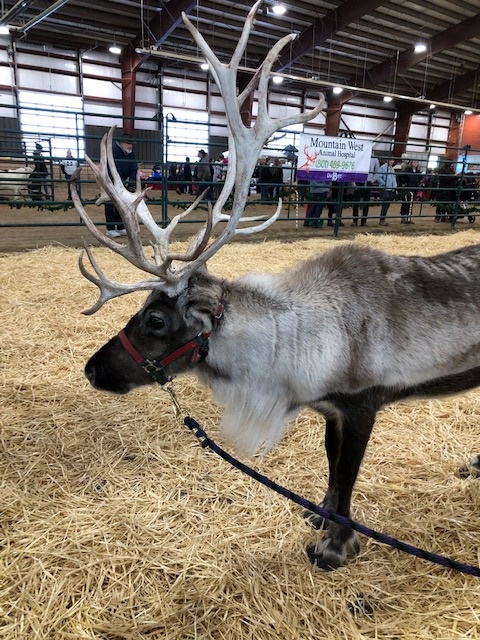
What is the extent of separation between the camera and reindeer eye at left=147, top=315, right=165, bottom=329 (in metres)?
1.57

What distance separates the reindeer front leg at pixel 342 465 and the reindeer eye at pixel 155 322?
63 cm

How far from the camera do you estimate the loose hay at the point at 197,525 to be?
1.44 meters

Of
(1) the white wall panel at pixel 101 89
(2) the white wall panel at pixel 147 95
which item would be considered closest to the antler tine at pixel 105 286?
(1) the white wall panel at pixel 101 89

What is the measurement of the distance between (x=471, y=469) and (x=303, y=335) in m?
1.17

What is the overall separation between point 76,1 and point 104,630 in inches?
628

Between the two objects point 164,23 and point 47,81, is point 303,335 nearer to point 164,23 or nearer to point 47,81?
point 164,23

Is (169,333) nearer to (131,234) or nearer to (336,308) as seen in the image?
(131,234)

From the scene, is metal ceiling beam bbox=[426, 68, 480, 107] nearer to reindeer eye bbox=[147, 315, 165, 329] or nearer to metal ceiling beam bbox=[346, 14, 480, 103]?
metal ceiling beam bbox=[346, 14, 480, 103]

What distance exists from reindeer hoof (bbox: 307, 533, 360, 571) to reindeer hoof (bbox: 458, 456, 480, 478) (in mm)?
712

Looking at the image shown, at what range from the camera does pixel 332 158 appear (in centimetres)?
766

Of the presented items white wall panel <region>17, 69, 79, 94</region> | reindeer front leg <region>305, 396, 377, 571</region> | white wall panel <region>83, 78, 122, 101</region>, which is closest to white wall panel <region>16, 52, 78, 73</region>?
white wall panel <region>17, 69, 79, 94</region>

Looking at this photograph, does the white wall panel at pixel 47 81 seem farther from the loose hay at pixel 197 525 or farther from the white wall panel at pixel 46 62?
the loose hay at pixel 197 525

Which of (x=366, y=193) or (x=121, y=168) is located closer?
(x=121, y=168)

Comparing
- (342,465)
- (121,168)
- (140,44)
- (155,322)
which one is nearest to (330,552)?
(342,465)
